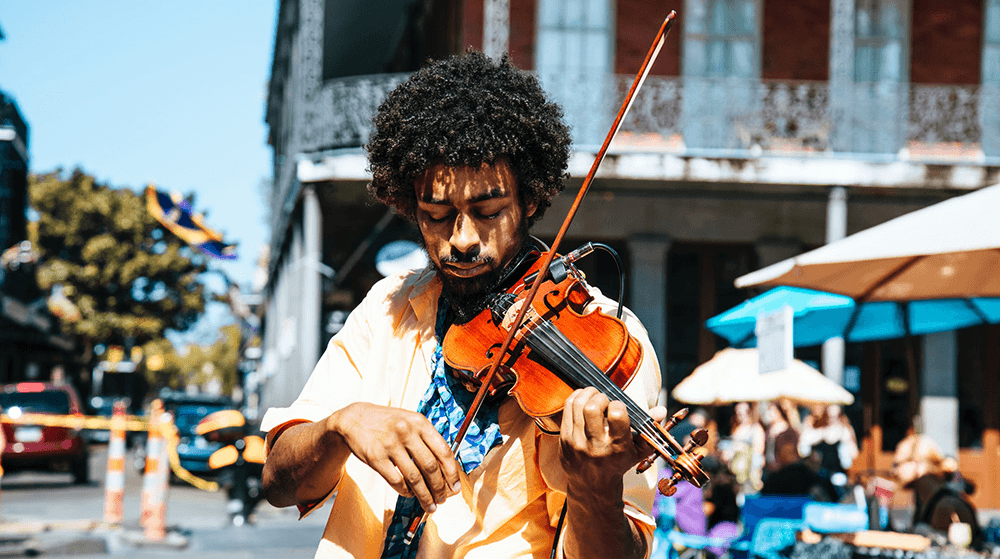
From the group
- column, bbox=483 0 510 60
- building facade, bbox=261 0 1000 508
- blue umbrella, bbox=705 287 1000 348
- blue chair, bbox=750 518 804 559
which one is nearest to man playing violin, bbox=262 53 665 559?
blue chair, bbox=750 518 804 559

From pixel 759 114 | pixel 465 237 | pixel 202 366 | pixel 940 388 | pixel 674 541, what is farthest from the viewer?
pixel 202 366

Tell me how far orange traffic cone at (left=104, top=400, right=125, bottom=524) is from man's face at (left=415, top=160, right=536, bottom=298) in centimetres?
979

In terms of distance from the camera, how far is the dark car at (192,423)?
714 inches

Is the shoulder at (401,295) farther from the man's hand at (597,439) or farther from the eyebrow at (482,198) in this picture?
the man's hand at (597,439)

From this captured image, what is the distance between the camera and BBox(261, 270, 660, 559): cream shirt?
5.24 feet

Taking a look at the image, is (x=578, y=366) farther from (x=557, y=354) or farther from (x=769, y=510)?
(x=769, y=510)

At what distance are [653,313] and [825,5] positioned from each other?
17.0ft

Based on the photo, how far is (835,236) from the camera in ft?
43.8

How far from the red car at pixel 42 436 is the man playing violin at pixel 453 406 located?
1704 cm

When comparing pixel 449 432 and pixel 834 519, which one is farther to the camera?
pixel 834 519

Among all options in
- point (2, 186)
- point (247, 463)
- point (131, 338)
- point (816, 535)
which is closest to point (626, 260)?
point (247, 463)

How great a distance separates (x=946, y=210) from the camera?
5.78 meters

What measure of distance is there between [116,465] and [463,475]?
10.3m

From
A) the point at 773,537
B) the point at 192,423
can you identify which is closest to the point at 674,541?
the point at 773,537
